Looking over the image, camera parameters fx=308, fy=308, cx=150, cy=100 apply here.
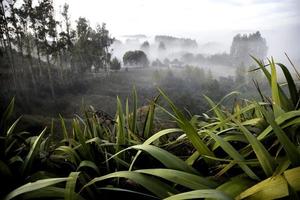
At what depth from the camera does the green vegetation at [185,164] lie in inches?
35.4

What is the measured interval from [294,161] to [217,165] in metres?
0.36

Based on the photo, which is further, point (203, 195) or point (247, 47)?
point (247, 47)

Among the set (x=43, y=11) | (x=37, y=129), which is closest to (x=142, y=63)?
(x=43, y=11)

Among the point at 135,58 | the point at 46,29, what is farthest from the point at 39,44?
the point at 135,58

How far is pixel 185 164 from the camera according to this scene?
1.10 meters

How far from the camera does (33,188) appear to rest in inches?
41.5

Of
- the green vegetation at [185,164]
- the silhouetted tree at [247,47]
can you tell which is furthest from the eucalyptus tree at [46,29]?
the silhouetted tree at [247,47]

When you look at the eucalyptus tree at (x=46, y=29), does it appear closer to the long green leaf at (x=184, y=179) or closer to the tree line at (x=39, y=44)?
the tree line at (x=39, y=44)

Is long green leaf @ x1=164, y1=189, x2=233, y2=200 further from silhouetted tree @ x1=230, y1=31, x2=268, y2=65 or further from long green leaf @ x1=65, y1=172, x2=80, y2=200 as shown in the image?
silhouetted tree @ x1=230, y1=31, x2=268, y2=65

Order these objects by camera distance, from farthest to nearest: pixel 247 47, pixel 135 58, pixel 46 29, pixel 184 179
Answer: pixel 247 47
pixel 135 58
pixel 46 29
pixel 184 179

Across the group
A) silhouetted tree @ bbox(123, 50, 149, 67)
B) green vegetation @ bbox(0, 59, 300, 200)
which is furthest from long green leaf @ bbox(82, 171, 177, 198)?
silhouetted tree @ bbox(123, 50, 149, 67)

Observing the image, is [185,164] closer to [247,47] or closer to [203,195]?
[203,195]

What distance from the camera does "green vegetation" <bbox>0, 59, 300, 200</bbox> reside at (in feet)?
2.95

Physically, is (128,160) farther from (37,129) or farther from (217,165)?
(37,129)
